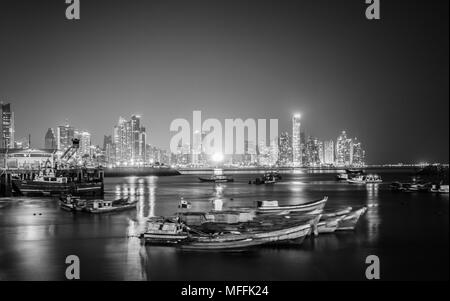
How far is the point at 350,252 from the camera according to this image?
963 inches

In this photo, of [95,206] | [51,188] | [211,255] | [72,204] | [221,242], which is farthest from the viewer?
[51,188]

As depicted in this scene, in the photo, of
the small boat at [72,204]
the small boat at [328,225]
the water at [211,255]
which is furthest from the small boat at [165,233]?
the small boat at [72,204]

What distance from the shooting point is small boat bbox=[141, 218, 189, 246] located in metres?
24.4

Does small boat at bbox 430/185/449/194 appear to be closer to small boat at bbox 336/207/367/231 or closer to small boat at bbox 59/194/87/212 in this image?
small boat at bbox 336/207/367/231

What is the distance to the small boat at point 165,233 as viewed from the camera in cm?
2439

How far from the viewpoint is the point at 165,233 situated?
24.7 metres

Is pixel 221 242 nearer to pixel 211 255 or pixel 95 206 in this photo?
pixel 211 255

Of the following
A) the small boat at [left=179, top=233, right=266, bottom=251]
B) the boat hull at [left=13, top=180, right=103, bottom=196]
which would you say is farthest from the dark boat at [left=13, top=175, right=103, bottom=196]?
the small boat at [left=179, top=233, right=266, bottom=251]

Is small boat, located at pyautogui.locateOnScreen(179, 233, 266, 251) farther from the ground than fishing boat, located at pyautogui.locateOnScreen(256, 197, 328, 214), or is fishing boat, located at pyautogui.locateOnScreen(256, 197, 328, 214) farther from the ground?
fishing boat, located at pyautogui.locateOnScreen(256, 197, 328, 214)

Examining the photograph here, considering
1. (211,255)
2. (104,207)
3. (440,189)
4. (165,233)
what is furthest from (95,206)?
(440,189)
